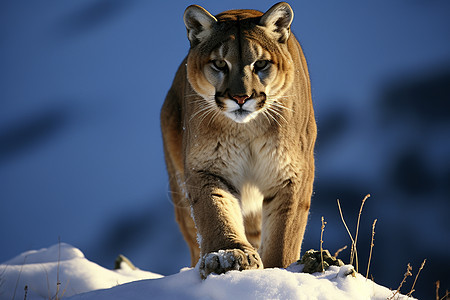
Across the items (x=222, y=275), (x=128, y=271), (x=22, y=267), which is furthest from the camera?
(x=128, y=271)

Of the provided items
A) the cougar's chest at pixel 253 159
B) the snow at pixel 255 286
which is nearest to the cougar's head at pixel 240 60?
the cougar's chest at pixel 253 159

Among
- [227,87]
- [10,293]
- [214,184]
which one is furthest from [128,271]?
[227,87]

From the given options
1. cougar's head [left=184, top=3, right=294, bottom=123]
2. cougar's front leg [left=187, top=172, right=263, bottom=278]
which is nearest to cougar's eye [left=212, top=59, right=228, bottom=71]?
cougar's head [left=184, top=3, right=294, bottom=123]

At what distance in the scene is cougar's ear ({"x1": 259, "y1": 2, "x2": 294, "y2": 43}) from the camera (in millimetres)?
4043

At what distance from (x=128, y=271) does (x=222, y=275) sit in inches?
161

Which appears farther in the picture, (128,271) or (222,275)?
(128,271)

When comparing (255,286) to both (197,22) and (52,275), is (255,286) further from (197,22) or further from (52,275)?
(52,275)

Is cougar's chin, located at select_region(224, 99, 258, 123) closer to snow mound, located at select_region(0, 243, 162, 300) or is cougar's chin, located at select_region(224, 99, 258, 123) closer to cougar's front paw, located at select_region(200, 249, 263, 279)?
cougar's front paw, located at select_region(200, 249, 263, 279)

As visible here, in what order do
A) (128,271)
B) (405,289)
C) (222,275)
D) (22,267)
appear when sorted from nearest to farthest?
1. (222,275)
2. (405,289)
3. (22,267)
4. (128,271)

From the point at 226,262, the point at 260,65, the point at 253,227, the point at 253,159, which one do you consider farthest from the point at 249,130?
the point at 226,262

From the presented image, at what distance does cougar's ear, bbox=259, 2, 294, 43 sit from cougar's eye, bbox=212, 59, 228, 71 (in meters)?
0.46

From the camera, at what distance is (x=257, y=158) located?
412 cm

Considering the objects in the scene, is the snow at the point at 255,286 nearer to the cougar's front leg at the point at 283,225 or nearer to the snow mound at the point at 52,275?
the cougar's front leg at the point at 283,225

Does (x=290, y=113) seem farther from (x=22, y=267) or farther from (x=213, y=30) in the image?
(x=22, y=267)
